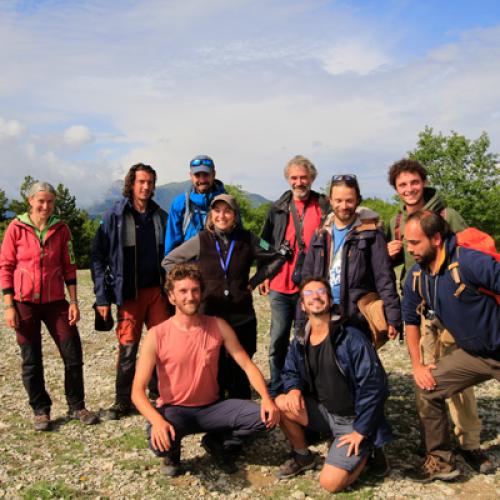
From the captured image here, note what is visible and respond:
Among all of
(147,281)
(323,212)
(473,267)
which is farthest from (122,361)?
(473,267)

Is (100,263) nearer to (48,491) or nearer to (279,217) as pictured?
(279,217)

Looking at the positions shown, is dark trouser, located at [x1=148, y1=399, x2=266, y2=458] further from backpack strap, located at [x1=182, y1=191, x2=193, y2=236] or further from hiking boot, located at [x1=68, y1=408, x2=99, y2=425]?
backpack strap, located at [x1=182, y1=191, x2=193, y2=236]

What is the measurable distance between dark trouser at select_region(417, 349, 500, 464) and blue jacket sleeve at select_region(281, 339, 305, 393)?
4.88ft

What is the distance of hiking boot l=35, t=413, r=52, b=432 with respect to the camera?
7961 mm

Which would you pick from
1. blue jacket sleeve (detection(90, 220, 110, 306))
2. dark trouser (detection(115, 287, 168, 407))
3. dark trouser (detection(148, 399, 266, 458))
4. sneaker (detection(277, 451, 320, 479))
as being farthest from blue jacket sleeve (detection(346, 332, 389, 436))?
blue jacket sleeve (detection(90, 220, 110, 306))

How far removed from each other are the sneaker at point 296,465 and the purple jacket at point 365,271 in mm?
1860

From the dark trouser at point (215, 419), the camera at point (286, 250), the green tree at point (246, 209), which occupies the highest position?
the green tree at point (246, 209)

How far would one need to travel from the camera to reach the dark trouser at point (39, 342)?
304 inches

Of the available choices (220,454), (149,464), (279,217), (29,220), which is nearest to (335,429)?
(220,454)

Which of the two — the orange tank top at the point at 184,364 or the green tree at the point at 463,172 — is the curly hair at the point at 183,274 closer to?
the orange tank top at the point at 184,364

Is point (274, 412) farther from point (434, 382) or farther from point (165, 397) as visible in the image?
point (434, 382)

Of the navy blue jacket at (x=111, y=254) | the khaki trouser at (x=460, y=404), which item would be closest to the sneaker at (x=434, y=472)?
the khaki trouser at (x=460, y=404)

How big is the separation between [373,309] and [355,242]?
88 centimetres

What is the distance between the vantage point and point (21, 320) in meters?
7.66
